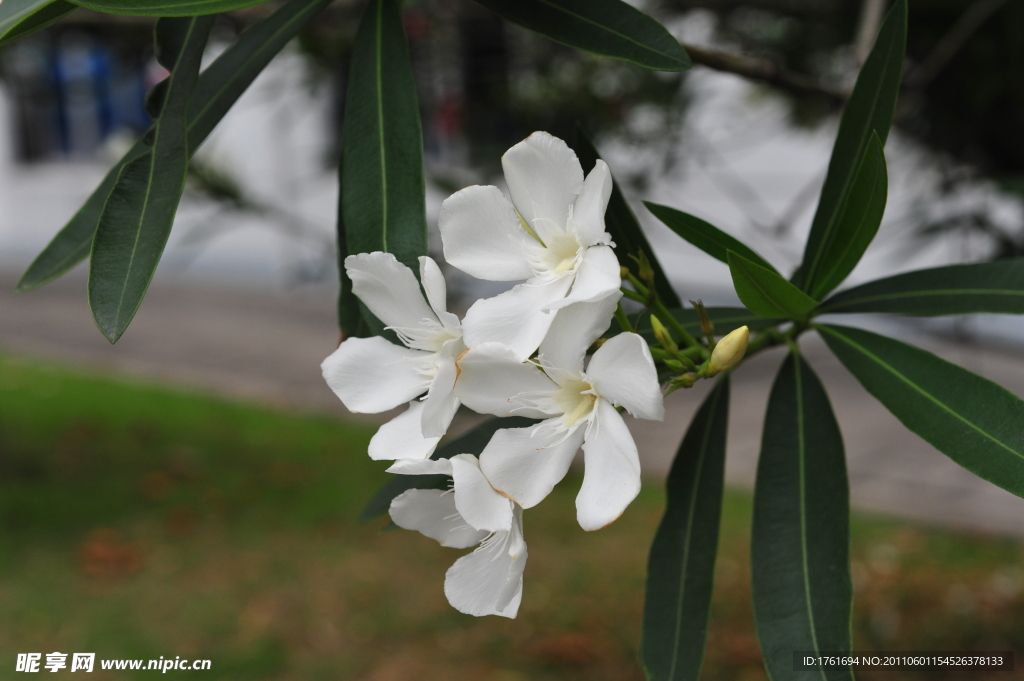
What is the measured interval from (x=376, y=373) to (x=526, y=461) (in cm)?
14

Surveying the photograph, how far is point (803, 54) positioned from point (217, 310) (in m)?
6.48

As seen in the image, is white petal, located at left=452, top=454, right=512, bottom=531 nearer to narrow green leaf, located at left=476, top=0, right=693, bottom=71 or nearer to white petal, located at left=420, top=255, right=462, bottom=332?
white petal, located at left=420, top=255, right=462, bottom=332

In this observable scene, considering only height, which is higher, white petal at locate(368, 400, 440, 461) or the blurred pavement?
the blurred pavement

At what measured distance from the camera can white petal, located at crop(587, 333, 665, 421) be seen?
54 centimetres

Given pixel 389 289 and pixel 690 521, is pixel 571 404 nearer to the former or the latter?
pixel 389 289

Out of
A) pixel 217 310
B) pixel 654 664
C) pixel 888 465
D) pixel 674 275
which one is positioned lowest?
pixel 654 664

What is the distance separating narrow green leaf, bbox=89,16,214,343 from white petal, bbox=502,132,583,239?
0.81 ft

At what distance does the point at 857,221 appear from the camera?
0.74m

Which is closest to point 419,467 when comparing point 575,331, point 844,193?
point 575,331

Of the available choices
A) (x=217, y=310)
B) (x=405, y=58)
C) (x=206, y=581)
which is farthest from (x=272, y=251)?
(x=405, y=58)

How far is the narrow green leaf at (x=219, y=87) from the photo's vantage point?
0.78 m

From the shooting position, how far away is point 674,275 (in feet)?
21.3

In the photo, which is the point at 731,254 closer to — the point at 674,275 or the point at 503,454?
the point at 503,454

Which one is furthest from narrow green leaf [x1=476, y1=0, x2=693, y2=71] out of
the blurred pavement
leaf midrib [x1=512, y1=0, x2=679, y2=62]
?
the blurred pavement
